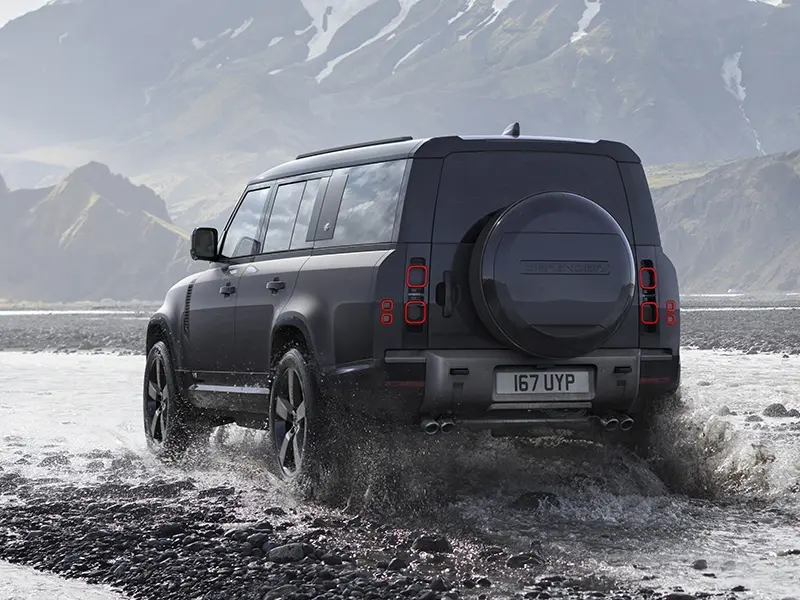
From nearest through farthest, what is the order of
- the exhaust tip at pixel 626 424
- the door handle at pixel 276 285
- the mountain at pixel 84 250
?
the exhaust tip at pixel 626 424 → the door handle at pixel 276 285 → the mountain at pixel 84 250

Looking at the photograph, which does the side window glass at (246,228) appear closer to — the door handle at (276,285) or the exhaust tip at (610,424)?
the door handle at (276,285)

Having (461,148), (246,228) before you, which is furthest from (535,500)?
(246,228)

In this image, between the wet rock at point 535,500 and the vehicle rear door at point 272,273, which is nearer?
the wet rock at point 535,500

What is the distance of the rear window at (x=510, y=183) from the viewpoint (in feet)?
21.7

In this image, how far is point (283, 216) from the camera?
7957mm

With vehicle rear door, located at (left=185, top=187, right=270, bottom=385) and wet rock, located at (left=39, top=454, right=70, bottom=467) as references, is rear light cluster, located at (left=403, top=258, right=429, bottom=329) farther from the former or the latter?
wet rock, located at (left=39, top=454, right=70, bottom=467)

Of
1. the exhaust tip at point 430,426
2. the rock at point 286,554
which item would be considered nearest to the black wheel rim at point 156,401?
the exhaust tip at point 430,426

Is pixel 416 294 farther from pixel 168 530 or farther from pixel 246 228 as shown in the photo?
pixel 246 228

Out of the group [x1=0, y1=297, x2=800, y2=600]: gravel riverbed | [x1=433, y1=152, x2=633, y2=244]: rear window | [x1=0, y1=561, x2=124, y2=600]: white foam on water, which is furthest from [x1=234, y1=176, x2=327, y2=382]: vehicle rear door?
[x1=0, y1=561, x2=124, y2=600]: white foam on water

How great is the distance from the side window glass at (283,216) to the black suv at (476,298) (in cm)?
36

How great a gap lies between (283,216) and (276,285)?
650mm

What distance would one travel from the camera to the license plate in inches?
257

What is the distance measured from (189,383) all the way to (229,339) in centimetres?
86

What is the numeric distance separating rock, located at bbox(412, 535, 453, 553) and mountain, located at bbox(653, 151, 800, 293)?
128125mm
